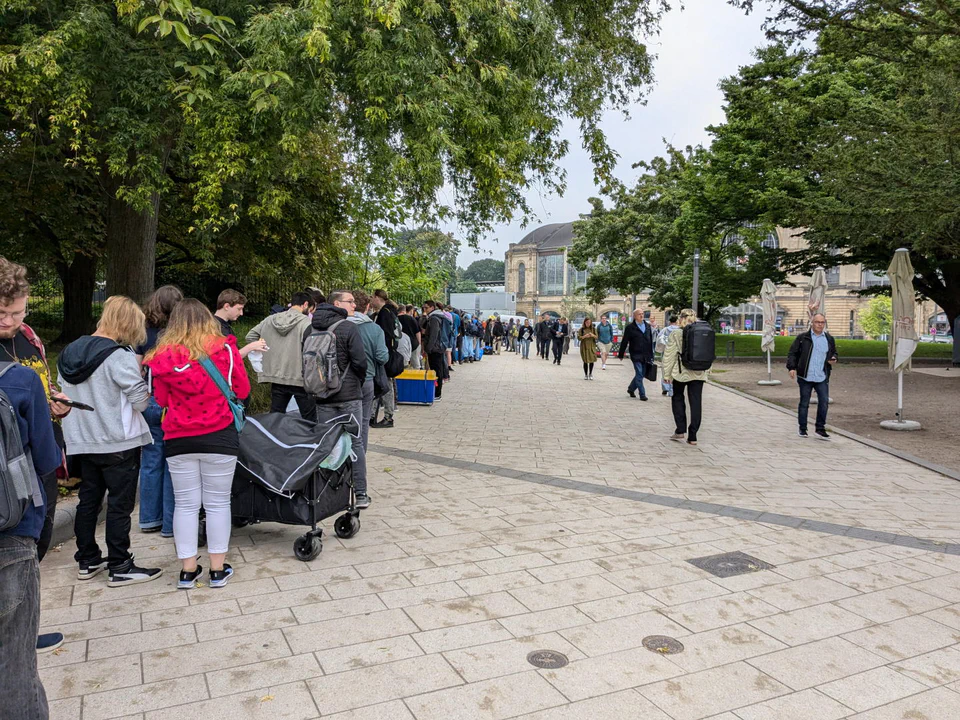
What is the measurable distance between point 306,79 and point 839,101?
1903 cm

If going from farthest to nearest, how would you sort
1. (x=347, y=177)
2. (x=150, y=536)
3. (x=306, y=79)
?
1. (x=347, y=177)
2. (x=306, y=79)
3. (x=150, y=536)

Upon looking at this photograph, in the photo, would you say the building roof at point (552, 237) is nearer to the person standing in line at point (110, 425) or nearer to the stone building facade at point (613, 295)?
the stone building facade at point (613, 295)

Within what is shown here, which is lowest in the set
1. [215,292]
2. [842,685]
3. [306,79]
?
[842,685]

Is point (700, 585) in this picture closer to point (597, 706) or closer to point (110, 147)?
point (597, 706)

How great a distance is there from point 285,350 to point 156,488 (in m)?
1.52

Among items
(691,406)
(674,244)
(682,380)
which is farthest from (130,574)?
(674,244)

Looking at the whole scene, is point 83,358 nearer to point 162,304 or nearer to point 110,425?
point 110,425

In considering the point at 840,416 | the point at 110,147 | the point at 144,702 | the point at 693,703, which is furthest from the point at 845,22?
the point at 144,702

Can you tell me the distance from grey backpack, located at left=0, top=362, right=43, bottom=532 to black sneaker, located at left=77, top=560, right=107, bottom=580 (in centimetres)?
255

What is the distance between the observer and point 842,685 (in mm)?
3236

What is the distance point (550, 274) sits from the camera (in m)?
111

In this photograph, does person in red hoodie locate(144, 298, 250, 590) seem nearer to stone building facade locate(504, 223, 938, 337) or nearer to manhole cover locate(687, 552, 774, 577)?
manhole cover locate(687, 552, 774, 577)

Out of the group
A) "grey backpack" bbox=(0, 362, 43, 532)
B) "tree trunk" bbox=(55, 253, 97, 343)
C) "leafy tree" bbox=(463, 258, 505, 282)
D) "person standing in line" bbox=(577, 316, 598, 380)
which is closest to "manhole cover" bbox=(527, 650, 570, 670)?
"grey backpack" bbox=(0, 362, 43, 532)

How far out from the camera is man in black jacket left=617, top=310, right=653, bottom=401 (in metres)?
14.5
